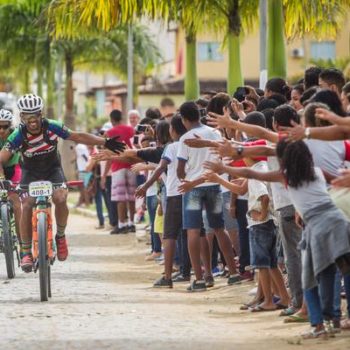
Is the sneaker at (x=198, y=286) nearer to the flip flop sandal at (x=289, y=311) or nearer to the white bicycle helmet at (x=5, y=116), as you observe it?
the flip flop sandal at (x=289, y=311)

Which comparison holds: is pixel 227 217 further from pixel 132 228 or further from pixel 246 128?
pixel 132 228

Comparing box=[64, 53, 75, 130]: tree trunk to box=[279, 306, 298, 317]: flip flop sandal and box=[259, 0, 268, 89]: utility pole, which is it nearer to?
box=[259, 0, 268, 89]: utility pole

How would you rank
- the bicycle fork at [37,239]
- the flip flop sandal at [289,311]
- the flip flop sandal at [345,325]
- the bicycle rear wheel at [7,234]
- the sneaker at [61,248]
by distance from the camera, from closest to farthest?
1. the flip flop sandal at [345,325]
2. the flip flop sandal at [289,311]
3. the bicycle fork at [37,239]
4. the sneaker at [61,248]
5. the bicycle rear wheel at [7,234]

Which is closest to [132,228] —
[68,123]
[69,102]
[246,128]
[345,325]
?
[246,128]

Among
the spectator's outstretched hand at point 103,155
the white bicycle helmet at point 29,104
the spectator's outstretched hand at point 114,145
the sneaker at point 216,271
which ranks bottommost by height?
the sneaker at point 216,271

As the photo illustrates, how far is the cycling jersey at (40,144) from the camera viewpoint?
1528 cm

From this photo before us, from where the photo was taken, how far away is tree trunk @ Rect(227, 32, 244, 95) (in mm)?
23078

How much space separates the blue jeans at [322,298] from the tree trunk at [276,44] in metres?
9.25

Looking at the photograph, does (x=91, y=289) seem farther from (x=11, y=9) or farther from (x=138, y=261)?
(x=11, y=9)

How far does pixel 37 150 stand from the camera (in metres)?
15.4

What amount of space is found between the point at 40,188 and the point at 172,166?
2463 millimetres

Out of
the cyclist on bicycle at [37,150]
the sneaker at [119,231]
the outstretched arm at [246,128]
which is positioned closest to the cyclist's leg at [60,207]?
the cyclist on bicycle at [37,150]

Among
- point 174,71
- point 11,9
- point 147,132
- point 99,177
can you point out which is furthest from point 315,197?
point 174,71

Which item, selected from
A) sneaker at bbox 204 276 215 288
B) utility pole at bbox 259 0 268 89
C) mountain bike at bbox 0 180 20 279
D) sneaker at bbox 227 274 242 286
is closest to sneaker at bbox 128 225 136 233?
utility pole at bbox 259 0 268 89
